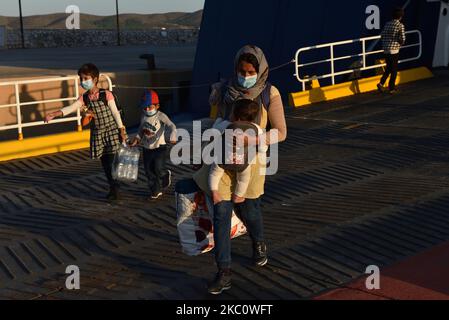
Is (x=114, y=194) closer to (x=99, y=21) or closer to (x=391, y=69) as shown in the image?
(x=391, y=69)

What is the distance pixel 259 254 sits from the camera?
6.05m

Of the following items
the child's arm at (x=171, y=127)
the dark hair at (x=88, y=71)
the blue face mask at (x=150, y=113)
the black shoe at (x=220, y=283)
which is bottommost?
the black shoe at (x=220, y=283)

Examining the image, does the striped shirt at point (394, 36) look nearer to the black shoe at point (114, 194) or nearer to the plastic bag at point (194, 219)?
the black shoe at point (114, 194)

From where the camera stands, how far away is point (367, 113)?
1410cm

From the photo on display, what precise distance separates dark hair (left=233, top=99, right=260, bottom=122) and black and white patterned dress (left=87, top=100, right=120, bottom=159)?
3.19 meters

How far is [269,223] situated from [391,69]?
31.6ft

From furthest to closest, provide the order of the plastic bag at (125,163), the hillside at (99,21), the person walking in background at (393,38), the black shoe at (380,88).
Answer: the hillside at (99,21) → the black shoe at (380,88) → the person walking in background at (393,38) → the plastic bag at (125,163)

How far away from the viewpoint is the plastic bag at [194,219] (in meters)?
5.67

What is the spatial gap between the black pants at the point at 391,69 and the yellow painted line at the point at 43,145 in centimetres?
726

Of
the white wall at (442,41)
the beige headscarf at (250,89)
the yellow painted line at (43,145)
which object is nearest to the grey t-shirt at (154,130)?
the beige headscarf at (250,89)
